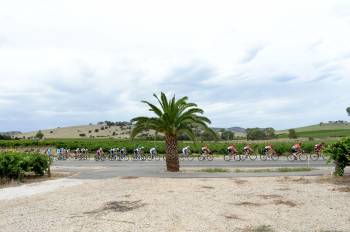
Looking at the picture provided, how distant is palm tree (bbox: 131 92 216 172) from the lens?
27.1m

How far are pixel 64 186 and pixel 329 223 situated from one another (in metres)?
12.6

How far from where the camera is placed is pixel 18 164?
23.4 m

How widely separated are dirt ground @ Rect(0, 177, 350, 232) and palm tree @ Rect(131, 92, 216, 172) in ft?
24.1

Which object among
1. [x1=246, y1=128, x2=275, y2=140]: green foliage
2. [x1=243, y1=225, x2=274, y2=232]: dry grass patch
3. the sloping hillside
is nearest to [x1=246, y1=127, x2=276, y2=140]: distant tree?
[x1=246, y1=128, x2=275, y2=140]: green foliage

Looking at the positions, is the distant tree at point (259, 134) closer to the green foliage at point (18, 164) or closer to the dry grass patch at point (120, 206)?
the green foliage at point (18, 164)

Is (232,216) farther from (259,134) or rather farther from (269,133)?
(269,133)

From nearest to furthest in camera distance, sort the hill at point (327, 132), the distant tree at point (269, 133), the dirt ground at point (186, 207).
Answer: the dirt ground at point (186, 207), the hill at point (327, 132), the distant tree at point (269, 133)

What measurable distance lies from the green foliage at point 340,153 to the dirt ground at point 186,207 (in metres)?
1.50

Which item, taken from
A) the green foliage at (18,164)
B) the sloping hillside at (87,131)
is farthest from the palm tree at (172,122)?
the sloping hillside at (87,131)

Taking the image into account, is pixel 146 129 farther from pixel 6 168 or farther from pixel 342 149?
pixel 342 149

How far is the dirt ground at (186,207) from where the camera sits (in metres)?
11.0

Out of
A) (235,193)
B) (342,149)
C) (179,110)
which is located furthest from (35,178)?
(342,149)

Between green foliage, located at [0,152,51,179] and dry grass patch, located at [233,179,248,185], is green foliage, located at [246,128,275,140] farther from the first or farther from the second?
dry grass patch, located at [233,179,248,185]

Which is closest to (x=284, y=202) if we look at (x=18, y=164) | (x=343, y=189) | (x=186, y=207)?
(x=186, y=207)
